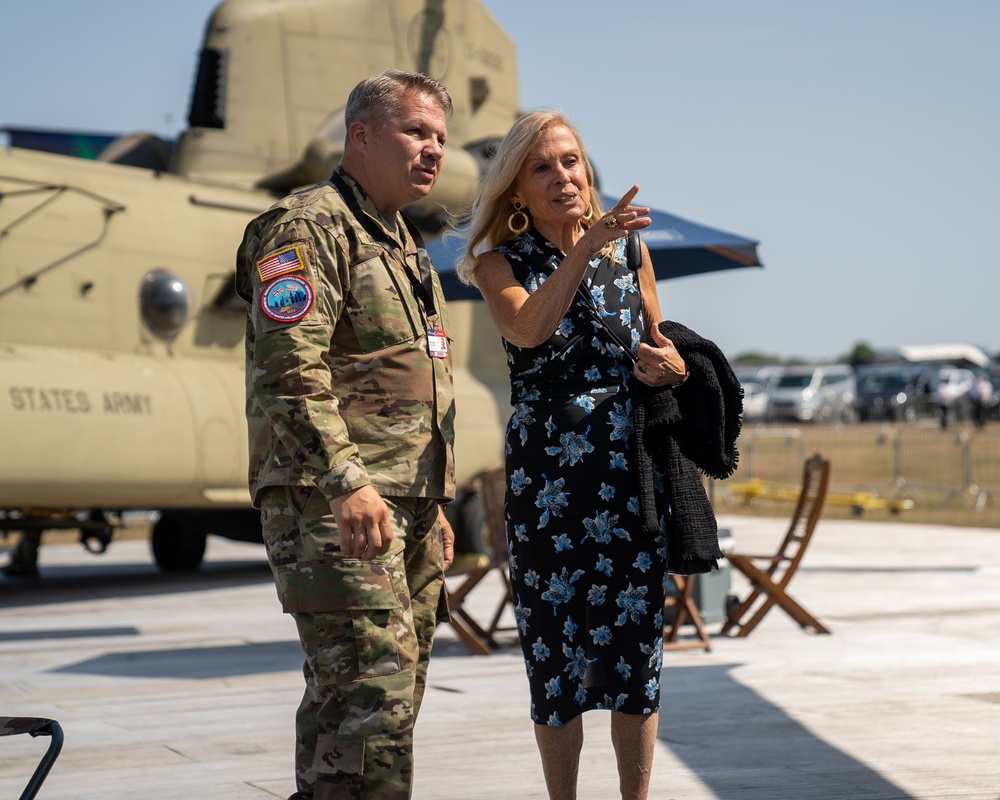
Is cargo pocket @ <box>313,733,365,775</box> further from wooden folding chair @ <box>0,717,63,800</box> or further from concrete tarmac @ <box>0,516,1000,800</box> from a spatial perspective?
concrete tarmac @ <box>0,516,1000,800</box>

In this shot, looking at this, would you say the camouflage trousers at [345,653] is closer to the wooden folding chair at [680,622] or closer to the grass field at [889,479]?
the wooden folding chair at [680,622]

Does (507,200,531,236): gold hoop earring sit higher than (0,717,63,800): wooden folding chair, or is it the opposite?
(507,200,531,236): gold hoop earring

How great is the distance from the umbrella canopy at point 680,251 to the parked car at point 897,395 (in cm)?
3718

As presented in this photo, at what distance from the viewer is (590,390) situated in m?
3.71

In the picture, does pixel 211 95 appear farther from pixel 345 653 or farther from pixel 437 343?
pixel 345 653

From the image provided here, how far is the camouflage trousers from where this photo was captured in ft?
10.2

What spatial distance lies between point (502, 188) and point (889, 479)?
65.6ft

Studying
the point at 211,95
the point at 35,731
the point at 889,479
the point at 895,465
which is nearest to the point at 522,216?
→ the point at 35,731

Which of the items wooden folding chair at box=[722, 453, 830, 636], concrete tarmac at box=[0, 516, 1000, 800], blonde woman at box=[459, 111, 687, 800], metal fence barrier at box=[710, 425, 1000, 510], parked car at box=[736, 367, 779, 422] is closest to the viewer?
blonde woman at box=[459, 111, 687, 800]

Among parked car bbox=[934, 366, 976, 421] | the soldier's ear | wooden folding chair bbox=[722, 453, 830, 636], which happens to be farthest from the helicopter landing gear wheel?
parked car bbox=[934, 366, 976, 421]

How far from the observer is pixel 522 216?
12.6ft

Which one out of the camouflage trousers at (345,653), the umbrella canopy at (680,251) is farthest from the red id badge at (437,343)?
the umbrella canopy at (680,251)

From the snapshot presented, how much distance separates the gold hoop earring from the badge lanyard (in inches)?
12.4

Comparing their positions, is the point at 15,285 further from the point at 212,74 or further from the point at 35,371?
the point at 212,74
